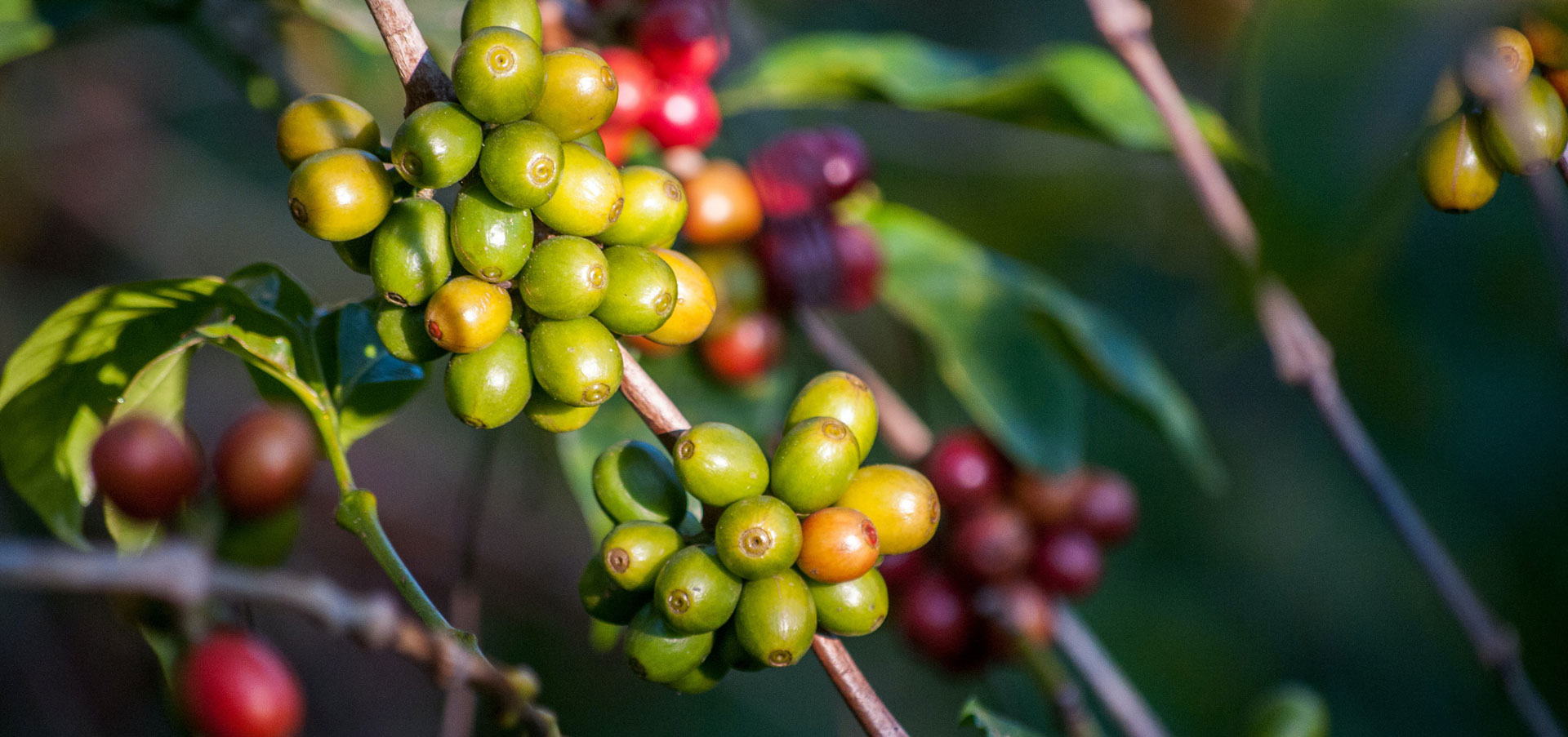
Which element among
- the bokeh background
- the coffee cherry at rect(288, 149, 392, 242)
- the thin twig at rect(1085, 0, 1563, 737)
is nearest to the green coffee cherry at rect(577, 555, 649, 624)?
the coffee cherry at rect(288, 149, 392, 242)

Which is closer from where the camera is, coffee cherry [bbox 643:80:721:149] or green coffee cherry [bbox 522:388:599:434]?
green coffee cherry [bbox 522:388:599:434]

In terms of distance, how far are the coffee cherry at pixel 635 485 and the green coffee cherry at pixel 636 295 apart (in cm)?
11

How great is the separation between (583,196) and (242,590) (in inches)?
14.8

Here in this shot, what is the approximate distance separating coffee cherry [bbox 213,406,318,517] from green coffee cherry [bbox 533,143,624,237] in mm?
235

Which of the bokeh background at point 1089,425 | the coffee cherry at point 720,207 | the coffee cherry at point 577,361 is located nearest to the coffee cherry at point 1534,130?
the coffee cherry at point 577,361

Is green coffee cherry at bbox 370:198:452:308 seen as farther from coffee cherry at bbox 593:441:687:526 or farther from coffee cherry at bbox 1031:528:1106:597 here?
coffee cherry at bbox 1031:528:1106:597

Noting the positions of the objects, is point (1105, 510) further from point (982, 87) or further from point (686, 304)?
point (686, 304)

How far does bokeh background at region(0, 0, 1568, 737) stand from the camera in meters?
2.88

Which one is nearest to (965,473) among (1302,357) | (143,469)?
(1302,357)

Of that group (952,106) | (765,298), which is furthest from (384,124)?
(952,106)

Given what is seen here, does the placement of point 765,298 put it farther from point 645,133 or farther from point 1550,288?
point 1550,288

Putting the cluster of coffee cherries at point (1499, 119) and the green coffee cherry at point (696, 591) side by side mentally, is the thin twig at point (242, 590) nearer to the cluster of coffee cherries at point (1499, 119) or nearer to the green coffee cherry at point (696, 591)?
the green coffee cherry at point (696, 591)

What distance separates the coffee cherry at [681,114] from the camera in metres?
1.55

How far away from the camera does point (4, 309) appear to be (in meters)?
2.77
